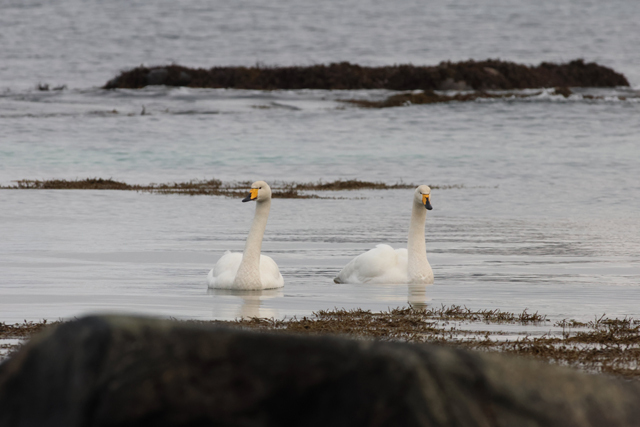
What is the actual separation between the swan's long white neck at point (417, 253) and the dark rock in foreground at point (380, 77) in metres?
55.0

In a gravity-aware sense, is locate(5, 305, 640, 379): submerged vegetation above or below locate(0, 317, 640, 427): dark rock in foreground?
below

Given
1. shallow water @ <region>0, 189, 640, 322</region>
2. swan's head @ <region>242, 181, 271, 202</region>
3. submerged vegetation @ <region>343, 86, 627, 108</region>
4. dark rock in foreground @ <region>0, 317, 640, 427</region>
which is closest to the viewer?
dark rock in foreground @ <region>0, 317, 640, 427</region>

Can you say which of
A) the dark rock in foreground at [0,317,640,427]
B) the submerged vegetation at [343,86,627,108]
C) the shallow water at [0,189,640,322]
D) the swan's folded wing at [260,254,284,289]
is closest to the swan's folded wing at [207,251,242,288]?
the shallow water at [0,189,640,322]

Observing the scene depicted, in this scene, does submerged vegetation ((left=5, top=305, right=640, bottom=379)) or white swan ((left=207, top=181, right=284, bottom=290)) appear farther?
white swan ((left=207, top=181, right=284, bottom=290))

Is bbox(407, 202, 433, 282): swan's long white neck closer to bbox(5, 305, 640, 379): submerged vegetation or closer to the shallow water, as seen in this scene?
the shallow water

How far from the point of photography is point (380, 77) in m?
70.7

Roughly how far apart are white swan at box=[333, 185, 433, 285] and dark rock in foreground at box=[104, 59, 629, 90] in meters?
55.3

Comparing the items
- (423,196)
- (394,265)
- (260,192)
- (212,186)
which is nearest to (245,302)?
(260,192)

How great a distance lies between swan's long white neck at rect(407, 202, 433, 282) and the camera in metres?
11.5

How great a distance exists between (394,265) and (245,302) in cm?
258

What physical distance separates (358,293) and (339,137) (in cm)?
3170

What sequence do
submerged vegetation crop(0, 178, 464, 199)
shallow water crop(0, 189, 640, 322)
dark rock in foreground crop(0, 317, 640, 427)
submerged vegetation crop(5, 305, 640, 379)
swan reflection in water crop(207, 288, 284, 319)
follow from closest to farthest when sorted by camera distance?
dark rock in foreground crop(0, 317, 640, 427), submerged vegetation crop(5, 305, 640, 379), swan reflection in water crop(207, 288, 284, 319), shallow water crop(0, 189, 640, 322), submerged vegetation crop(0, 178, 464, 199)

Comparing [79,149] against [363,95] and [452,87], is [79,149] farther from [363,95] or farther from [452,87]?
[452,87]

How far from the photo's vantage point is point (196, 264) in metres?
12.7
